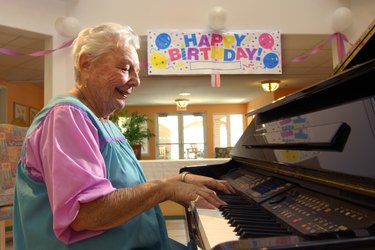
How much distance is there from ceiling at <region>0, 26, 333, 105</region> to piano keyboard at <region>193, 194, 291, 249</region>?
3.16 meters

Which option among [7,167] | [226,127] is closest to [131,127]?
[7,167]

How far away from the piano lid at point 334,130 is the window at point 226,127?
10944mm

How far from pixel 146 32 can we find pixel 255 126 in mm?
2447

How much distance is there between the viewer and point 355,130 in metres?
0.70

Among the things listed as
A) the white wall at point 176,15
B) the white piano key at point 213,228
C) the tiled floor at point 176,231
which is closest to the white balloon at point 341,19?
the white wall at point 176,15

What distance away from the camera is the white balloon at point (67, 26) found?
3342mm

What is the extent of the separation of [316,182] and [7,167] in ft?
9.31

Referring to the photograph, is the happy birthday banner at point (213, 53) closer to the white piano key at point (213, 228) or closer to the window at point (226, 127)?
the white piano key at point (213, 228)

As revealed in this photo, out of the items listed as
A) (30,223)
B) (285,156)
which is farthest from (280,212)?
(30,223)

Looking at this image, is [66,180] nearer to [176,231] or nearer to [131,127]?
[176,231]

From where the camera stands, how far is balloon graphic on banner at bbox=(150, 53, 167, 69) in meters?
3.50

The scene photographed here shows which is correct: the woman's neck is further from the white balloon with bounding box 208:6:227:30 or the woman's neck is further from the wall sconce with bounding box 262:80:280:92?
the wall sconce with bounding box 262:80:280:92

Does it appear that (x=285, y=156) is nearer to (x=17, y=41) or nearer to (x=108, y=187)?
(x=108, y=187)

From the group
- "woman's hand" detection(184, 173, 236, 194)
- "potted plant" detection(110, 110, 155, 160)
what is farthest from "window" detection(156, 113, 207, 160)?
"woman's hand" detection(184, 173, 236, 194)
